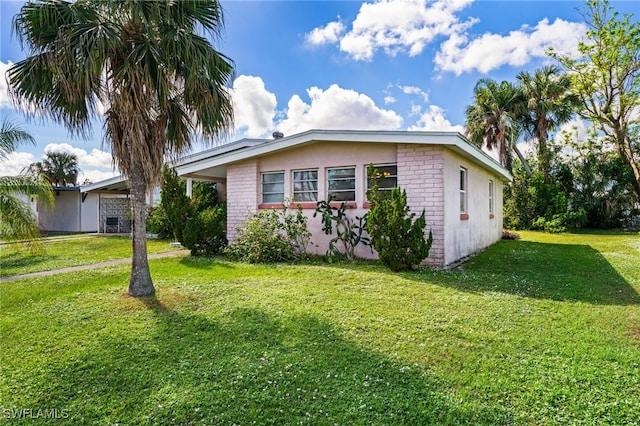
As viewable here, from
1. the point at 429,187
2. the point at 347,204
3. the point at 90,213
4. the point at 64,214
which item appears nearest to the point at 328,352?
the point at 429,187

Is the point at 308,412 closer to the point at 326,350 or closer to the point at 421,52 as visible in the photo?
the point at 326,350

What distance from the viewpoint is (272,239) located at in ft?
31.2

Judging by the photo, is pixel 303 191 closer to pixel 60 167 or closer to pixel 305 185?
pixel 305 185

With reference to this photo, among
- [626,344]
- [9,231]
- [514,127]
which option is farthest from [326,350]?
[514,127]

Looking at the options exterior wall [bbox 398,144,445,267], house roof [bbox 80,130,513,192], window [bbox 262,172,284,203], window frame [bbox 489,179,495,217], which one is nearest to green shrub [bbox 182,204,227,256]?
window [bbox 262,172,284,203]

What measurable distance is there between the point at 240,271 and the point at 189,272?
1.18 meters

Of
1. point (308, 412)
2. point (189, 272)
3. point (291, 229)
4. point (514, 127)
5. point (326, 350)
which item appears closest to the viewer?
point (308, 412)

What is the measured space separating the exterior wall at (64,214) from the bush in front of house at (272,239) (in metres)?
18.0

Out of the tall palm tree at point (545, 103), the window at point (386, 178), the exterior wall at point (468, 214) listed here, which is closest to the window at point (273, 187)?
the window at point (386, 178)

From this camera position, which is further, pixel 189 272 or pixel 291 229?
pixel 291 229

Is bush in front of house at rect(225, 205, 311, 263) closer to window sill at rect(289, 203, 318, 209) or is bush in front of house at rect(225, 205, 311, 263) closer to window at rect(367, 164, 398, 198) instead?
window sill at rect(289, 203, 318, 209)

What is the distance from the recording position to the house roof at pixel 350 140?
26.0 ft

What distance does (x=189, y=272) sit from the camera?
8.08 metres

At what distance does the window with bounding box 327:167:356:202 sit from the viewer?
9.62 m
